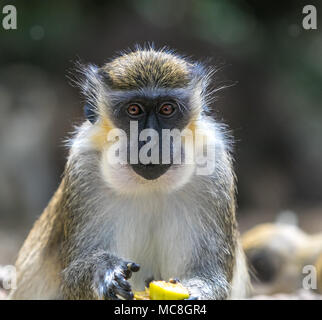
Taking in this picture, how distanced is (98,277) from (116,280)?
0.65 feet

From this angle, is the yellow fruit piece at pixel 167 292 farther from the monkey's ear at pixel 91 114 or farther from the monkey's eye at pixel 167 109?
the monkey's ear at pixel 91 114

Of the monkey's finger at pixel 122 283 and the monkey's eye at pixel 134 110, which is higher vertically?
the monkey's eye at pixel 134 110

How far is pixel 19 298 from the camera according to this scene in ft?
15.5

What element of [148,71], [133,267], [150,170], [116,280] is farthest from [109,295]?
[148,71]

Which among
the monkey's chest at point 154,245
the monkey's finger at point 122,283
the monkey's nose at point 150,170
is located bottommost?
the monkey's finger at point 122,283

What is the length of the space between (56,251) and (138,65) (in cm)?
143

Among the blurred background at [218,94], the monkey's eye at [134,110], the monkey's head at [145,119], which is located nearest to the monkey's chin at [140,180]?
the monkey's head at [145,119]

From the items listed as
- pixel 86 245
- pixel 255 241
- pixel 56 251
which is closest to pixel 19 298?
pixel 56 251

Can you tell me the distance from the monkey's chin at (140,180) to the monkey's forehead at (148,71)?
1.81 ft

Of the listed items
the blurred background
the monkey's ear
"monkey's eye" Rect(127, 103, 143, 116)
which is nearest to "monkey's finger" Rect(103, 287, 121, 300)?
"monkey's eye" Rect(127, 103, 143, 116)

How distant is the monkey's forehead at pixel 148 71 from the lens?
4023mm

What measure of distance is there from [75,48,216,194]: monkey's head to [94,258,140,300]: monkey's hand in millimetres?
550

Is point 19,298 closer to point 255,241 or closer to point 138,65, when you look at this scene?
point 138,65

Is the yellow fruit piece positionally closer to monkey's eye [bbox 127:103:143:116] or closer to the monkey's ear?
monkey's eye [bbox 127:103:143:116]
